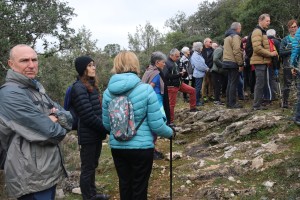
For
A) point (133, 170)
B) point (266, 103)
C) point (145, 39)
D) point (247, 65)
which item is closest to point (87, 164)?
point (133, 170)

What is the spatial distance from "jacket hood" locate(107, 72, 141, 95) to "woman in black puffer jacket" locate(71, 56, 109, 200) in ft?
2.82

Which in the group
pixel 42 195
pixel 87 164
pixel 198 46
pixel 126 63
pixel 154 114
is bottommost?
pixel 87 164

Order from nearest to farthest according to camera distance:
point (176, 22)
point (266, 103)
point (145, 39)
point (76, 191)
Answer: point (76, 191) → point (266, 103) → point (145, 39) → point (176, 22)

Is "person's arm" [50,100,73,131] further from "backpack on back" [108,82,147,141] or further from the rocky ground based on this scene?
the rocky ground

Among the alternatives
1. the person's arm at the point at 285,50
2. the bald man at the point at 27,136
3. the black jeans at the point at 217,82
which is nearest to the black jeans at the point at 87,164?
the bald man at the point at 27,136

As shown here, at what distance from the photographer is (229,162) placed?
566 cm

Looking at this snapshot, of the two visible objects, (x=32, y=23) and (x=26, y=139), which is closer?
(x=26, y=139)

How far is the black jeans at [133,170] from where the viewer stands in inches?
148

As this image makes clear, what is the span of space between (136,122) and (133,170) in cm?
60

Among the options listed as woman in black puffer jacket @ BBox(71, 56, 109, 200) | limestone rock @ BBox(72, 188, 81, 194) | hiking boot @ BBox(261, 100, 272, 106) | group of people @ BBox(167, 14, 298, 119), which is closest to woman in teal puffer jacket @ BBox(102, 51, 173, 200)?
woman in black puffer jacket @ BBox(71, 56, 109, 200)

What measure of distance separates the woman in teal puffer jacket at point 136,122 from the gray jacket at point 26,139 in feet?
3.49

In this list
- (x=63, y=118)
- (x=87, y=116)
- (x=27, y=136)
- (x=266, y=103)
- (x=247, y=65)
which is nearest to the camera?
(x=27, y=136)

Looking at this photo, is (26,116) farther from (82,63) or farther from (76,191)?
Answer: (76,191)

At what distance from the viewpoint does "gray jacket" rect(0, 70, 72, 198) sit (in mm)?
2666
